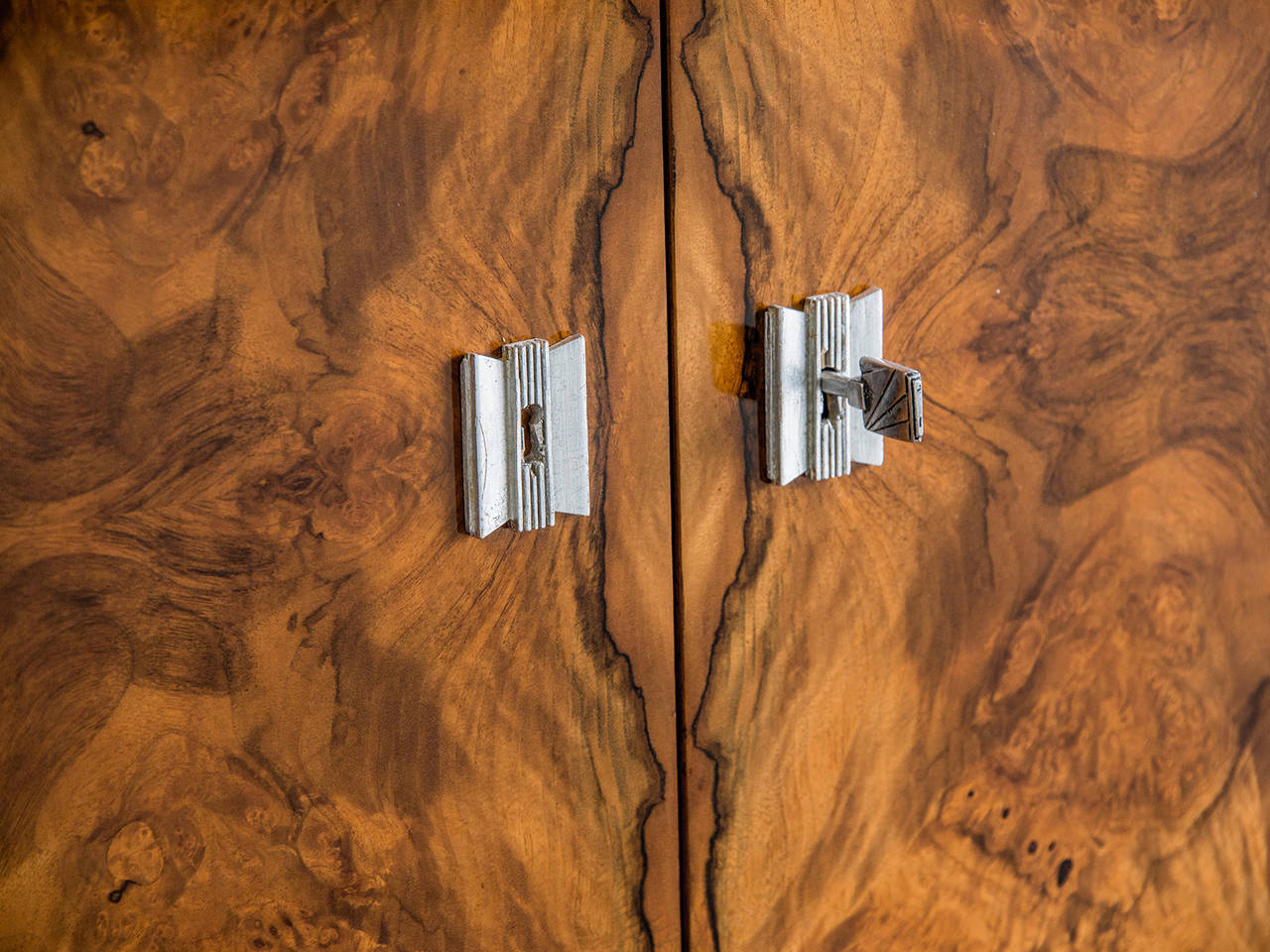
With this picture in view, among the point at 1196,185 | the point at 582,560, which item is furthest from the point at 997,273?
the point at 582,560

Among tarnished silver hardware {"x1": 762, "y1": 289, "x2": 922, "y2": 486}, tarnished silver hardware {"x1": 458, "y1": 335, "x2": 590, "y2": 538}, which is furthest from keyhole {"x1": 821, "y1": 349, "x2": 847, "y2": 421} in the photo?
tarnished silver hardware {"x1": 458, "y1": 335, "x2": 590, "y2": 538}

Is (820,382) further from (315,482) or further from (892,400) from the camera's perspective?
(315,482)

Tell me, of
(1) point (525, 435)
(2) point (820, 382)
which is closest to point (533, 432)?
(1) point (525, 435)

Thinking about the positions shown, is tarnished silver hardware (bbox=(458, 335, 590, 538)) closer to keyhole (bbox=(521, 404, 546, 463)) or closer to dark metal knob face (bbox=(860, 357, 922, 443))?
keyhole (bbox=(521, 404, 546, 463))

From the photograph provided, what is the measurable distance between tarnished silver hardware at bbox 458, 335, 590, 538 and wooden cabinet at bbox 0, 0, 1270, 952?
1cm

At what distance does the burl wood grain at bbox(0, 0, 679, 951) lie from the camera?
33 cm

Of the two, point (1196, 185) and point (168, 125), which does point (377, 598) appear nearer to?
point (168, 125)

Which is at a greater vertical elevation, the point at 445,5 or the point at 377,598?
the point at 445,5

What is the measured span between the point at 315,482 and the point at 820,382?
0.22 metres

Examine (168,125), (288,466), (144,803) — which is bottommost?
(144,803)

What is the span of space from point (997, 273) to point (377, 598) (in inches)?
12.7

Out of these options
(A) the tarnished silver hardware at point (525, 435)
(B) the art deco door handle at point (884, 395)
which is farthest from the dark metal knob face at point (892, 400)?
(A) the tarnished silver hardware at point (525, 435)

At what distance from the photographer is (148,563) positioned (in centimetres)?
35

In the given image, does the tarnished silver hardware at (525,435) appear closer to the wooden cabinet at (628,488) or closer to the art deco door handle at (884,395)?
the wooden cabinet at (628,488)
